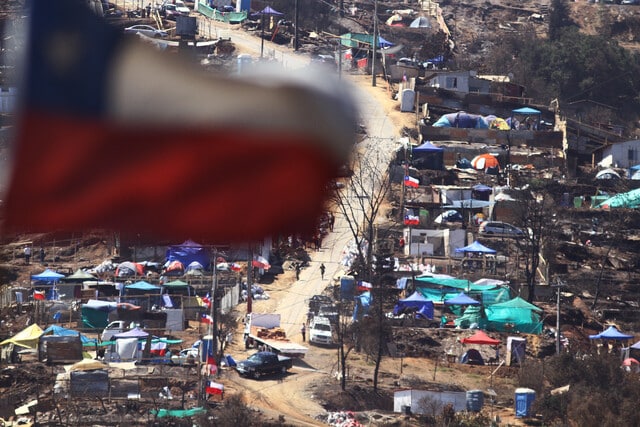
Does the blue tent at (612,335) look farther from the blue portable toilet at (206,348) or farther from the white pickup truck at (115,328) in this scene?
the white pickup truck at (115,328)

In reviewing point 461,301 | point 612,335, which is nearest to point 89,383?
point 461,301

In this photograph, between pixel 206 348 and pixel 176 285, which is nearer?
pixel 206 348

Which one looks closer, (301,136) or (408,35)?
(301,136)

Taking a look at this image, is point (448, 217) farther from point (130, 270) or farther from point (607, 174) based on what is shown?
point (130, 270)

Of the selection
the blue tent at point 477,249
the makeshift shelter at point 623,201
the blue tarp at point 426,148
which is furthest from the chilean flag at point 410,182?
the makeshift shelter at point 623,201

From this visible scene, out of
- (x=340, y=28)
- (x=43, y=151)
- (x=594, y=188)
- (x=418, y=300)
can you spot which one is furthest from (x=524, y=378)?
(x=340, y=28)

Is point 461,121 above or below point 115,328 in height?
above

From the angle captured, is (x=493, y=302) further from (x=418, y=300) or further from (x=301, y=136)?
(x=301, y=136)
